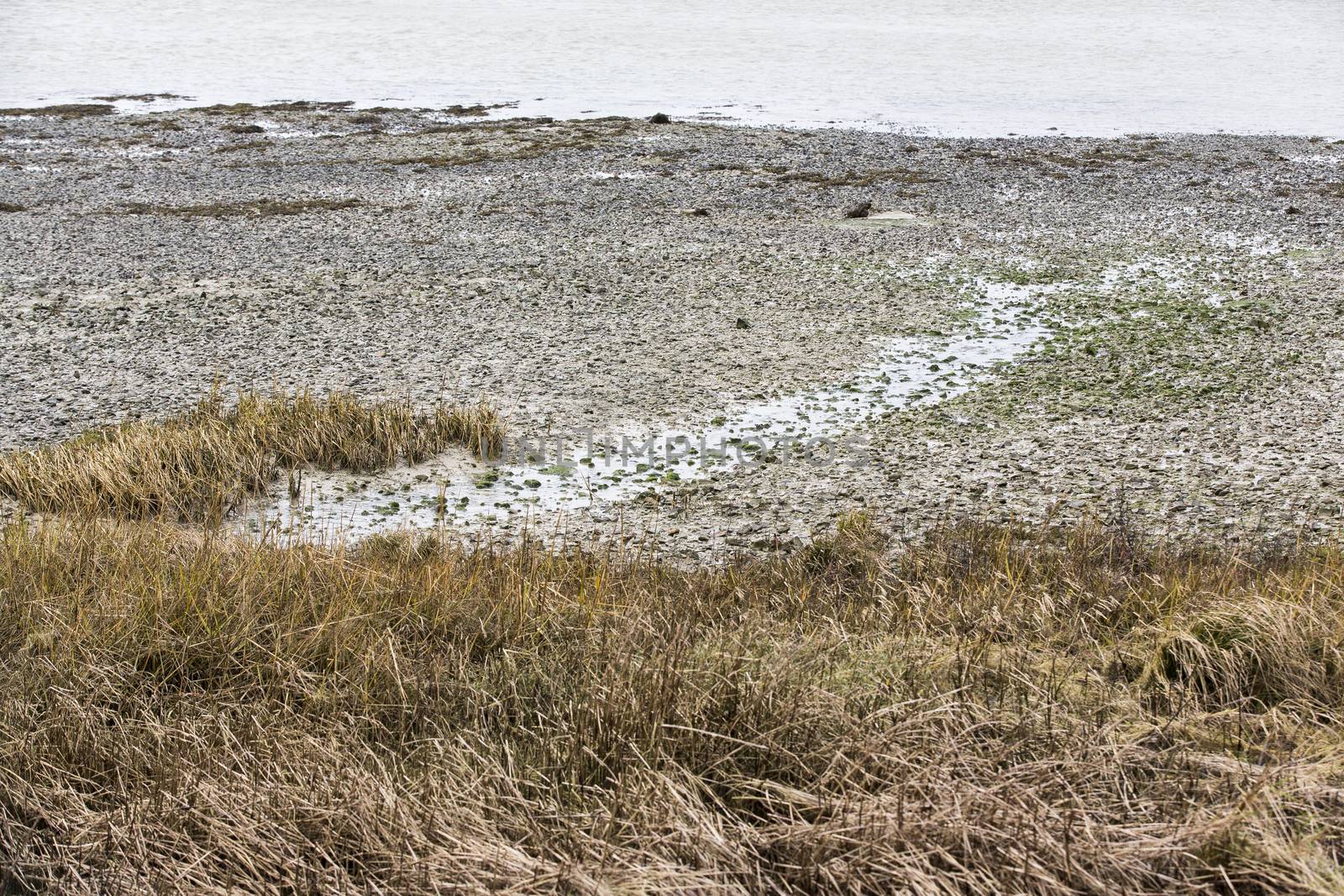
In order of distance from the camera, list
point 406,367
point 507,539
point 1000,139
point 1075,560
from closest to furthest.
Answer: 1. point 1075,560
2. point 507,539
3. point 406,367
4. point 1000,139

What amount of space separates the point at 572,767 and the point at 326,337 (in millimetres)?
8809

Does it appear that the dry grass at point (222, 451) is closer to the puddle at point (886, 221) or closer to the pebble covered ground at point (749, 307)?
the pebble covered ground at point (749, 307)

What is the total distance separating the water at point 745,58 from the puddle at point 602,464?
19.7 metres

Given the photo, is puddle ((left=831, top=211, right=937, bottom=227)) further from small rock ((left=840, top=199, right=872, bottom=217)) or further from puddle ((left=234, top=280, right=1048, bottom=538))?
puddle ((left=234, top=280, right=1048, bottom=538))

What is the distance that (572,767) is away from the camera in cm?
360

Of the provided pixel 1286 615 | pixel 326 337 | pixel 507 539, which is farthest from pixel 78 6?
pixel 1286 615

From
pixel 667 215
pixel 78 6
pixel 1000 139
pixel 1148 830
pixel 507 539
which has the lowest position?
pixel 507 539

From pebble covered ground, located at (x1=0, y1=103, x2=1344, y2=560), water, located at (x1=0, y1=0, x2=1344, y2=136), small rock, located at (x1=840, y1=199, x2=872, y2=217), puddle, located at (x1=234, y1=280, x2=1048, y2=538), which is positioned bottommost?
puddle, located at (x1=234, y1=280, x2=1048, y2=538)

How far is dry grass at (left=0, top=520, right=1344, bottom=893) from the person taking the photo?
3.12 m

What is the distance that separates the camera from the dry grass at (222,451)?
24.6ft

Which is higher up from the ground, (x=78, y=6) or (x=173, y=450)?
(x=78, y=6)

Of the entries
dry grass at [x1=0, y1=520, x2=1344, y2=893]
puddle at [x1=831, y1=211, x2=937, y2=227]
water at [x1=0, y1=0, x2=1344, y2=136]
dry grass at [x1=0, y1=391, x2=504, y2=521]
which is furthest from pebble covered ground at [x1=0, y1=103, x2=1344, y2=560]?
water at [x1=0, y1=0, x2=1344, y2=136]

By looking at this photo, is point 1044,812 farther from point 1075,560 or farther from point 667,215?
point 667,215

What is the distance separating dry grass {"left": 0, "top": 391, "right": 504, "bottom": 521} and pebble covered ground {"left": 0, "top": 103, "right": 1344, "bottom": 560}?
0.77 m
